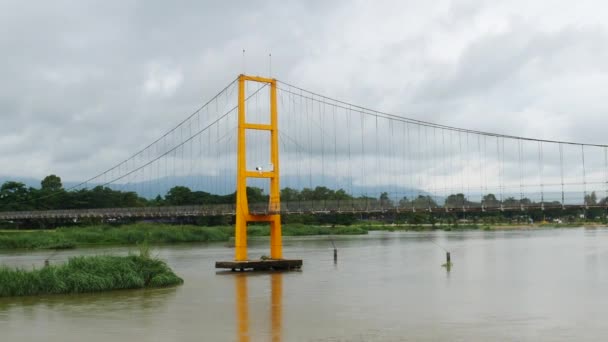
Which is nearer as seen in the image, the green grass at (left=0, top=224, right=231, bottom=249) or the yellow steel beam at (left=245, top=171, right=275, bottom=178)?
the yellow steel beam at (left=245, top=171, right=275, bottom=178)

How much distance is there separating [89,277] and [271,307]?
322 inches

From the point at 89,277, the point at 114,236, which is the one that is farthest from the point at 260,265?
the point at 114,236

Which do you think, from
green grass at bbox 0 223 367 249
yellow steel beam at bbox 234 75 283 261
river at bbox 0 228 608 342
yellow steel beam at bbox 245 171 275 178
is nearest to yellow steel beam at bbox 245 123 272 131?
yellow steel beam at bbox 234 75 283 261

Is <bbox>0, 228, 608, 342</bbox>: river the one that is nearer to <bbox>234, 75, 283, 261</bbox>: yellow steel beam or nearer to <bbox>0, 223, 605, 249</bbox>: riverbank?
<bbox>234, 75, 283, 261</bbox>: yellow steel beam

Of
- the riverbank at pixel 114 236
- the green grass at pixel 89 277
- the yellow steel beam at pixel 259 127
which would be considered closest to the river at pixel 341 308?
the green grass at pixel 89 277

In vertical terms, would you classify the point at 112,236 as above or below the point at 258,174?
below

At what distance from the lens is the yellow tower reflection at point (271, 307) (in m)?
20.8

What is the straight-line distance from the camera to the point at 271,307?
1042 inches

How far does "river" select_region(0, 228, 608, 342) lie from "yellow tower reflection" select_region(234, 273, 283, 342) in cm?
4

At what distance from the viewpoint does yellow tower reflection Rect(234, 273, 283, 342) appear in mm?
20844

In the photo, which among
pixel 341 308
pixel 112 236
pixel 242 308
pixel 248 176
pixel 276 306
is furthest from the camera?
pixel 112 236

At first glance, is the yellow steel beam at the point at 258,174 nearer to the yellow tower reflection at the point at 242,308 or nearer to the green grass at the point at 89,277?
the yellow tower reflection at the point at 242,308

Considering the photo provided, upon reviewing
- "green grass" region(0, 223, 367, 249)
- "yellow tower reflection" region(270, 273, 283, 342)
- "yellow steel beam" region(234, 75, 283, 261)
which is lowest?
"yellow tower reflection" region(270, 273, 283, 342)

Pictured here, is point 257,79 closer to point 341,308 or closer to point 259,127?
point 259,127
